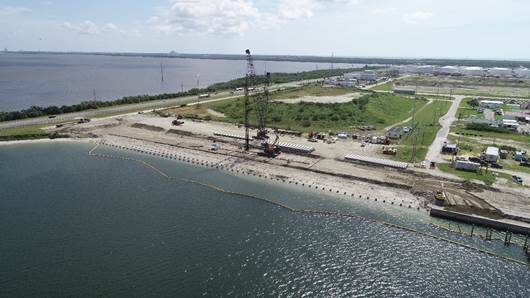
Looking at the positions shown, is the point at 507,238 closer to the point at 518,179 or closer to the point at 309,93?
the point at 518,179

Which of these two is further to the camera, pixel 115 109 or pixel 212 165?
pixel 115 109

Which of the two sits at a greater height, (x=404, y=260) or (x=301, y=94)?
(x=301, y=94)

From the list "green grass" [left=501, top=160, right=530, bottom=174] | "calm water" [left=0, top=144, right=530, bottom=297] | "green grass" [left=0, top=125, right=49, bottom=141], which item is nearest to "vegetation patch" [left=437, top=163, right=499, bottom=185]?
"green grass" [left=501, top=160, right=530, bottom=174]

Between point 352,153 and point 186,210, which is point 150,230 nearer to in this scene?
point 186,210

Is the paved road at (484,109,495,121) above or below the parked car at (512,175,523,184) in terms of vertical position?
above

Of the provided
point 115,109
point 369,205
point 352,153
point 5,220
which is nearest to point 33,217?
point 5,220

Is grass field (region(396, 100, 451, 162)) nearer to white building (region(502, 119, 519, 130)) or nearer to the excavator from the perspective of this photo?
white building (region(502, 119, 519, 130))
